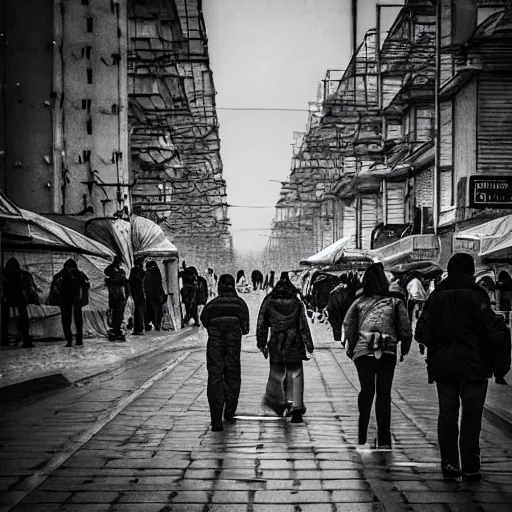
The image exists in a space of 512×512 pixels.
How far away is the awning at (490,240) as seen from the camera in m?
15.5

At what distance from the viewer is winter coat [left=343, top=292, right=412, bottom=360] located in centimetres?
848

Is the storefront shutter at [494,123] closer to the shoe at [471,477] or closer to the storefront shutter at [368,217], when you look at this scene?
the shoe at [471,477]

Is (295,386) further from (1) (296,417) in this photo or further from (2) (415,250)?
(2) (415,250)

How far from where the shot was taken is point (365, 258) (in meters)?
35.2

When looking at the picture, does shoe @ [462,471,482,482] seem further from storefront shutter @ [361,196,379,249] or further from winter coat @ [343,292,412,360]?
storefront shutter @ [361,196,379,249]

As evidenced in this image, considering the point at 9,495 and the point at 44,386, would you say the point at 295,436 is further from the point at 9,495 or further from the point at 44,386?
the point at 44,386

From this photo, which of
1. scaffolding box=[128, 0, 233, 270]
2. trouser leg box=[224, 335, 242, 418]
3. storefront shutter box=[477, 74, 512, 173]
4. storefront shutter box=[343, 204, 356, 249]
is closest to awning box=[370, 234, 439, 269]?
storefront shutter box=[477, 74, 512, 173]

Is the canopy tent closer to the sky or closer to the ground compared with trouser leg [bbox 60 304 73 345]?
closer to the sky

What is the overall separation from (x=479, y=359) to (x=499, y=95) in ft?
71.5

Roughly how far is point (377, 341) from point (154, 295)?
795 inches

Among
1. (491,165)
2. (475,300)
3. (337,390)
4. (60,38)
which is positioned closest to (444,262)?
(491,165)

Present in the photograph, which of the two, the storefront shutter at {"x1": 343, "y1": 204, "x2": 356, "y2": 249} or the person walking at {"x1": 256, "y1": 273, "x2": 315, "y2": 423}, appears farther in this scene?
the storefront shutter at {"x1": 343, "y1": 204, "x2": 356, "y2": 249}

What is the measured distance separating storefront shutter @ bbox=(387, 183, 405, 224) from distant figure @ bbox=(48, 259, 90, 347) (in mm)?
25318

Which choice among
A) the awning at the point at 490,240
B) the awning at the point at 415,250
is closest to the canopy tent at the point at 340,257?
the awning at the point at 415,250
